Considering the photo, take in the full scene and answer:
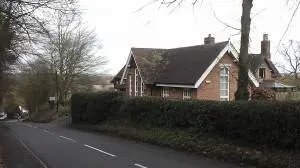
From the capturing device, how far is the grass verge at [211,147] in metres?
14.6

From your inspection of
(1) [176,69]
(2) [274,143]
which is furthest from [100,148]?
(1) [176,69]

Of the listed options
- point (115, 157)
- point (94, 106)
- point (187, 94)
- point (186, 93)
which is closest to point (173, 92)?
point (186, 93)

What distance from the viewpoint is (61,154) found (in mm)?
18906

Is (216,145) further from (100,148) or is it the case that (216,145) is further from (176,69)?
(176,69)

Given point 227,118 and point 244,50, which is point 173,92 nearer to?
point 244,50

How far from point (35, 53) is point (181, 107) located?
7755 mm

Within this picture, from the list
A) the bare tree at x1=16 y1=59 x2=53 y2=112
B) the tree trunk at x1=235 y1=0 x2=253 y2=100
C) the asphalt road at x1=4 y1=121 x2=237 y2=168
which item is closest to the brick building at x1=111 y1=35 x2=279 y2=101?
the tree trunk at x1=235 y1=0 x2=253 y2=100

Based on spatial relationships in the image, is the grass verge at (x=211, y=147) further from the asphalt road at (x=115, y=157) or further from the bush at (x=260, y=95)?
the bush at (x=260, y=95)

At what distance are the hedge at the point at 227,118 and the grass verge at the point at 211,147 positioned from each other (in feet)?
1.15

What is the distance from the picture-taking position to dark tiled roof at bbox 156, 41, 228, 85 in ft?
129

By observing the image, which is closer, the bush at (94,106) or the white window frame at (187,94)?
the bush at (94,106)

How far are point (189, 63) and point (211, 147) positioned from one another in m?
24.7

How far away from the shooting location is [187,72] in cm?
4066

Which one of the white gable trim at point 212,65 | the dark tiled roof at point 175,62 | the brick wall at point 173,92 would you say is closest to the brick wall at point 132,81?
the dark tiled roof at point 175,62
